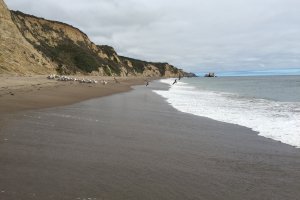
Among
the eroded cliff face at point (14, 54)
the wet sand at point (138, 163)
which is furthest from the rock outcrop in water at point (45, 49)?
the wet sand at point (138, 163)

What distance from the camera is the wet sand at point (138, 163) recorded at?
4.41 metres

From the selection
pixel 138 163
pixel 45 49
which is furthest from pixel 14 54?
pixel 138 163

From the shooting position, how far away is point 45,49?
204 feet

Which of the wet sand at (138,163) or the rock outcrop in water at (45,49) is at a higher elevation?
the rock outcrop in water at (45,49)

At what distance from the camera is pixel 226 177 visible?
5289mm

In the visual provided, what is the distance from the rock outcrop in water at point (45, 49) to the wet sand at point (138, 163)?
26.9m

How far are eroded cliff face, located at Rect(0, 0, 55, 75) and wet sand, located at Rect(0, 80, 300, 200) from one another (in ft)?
87.9

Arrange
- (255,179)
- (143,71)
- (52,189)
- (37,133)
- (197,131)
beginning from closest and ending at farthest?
(52,189)
(255,179)
(37,133)
(197,131)
(143,71)

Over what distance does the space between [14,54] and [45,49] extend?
26.7 meters

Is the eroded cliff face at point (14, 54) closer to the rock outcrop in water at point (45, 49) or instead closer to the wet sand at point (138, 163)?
the rock outcrop in water at point (45, 49)

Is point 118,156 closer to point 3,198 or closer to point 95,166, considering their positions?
point 95,166

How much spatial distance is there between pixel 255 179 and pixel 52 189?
3.01 metres

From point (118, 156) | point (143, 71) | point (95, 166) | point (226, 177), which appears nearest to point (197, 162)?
point (226, 177)

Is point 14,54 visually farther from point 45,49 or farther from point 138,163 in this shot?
point 138,163
